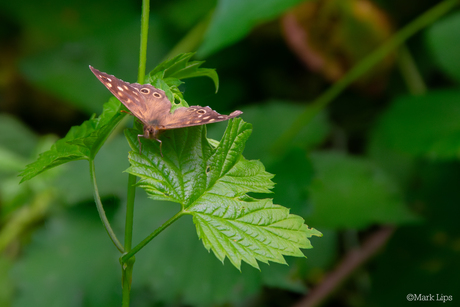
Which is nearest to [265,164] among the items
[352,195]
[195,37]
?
[352,195]

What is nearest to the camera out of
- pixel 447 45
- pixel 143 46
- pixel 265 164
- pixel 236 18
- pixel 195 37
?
pixel 143 46

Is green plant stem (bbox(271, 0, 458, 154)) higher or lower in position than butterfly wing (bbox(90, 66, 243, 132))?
higher

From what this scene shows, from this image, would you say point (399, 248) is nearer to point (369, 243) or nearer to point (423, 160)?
point (369, 243)

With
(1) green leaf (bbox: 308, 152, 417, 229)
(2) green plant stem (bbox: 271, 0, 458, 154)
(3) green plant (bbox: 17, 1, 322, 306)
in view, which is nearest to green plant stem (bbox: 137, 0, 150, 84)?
(3) green plant (bbox: 17, 1, 322, 306)

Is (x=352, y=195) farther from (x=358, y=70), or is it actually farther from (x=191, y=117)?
(x=191, y=117)

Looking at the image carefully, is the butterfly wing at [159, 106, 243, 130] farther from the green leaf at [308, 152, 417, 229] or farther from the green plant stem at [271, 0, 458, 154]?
the green plant stem at [271, 0, 458, 154]

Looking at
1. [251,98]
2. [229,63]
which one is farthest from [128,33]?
[251,98]
